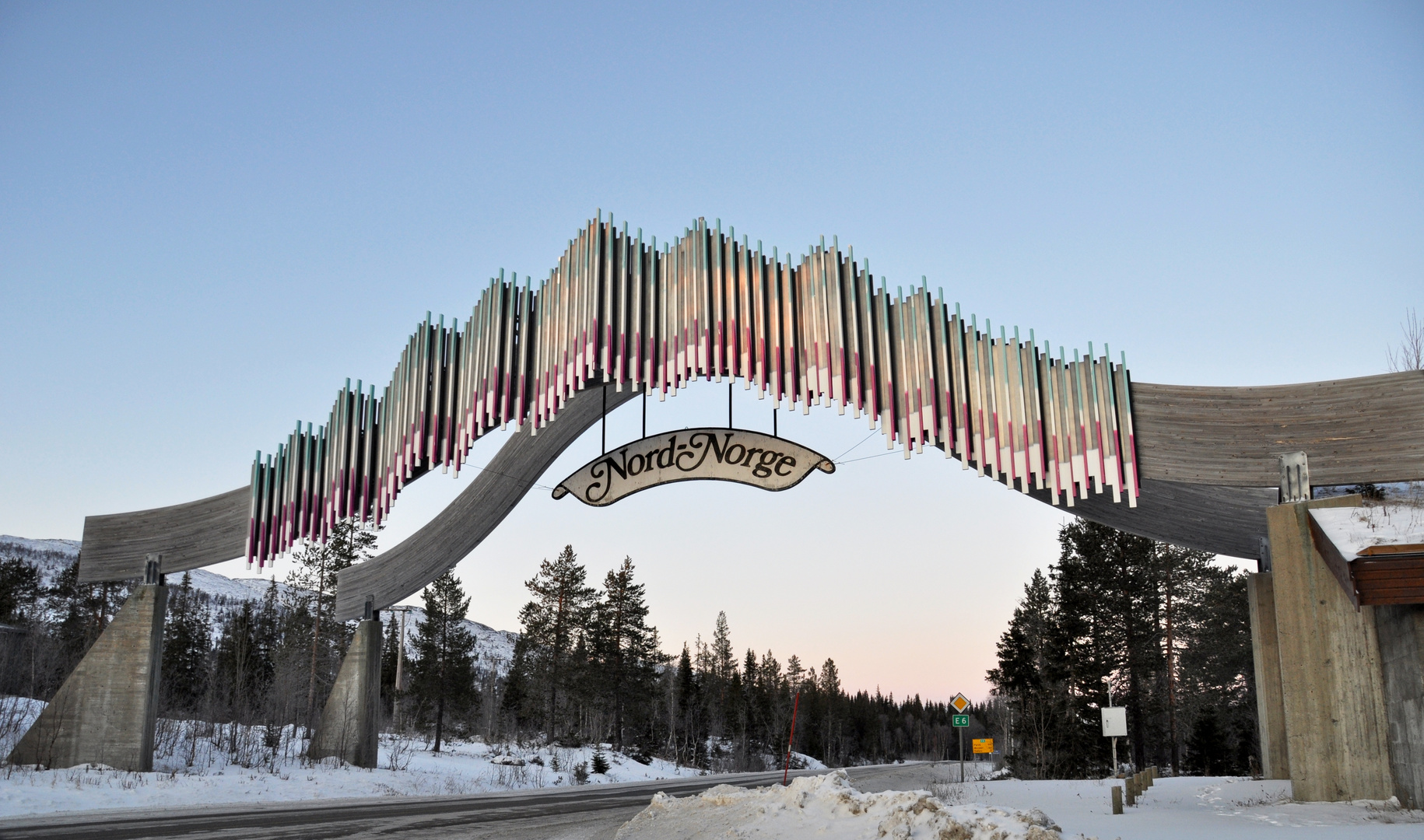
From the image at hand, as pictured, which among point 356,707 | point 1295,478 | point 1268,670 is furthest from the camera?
point 356,707

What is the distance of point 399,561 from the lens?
24.5 m

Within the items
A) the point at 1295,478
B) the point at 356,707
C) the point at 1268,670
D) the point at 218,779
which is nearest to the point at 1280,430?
the point at 1295,478

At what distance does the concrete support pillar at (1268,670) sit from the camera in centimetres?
1909

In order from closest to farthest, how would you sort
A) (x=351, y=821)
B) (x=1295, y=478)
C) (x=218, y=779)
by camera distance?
(x=351, y=821) < (x=1295, y=478) < (x=218, y=779)

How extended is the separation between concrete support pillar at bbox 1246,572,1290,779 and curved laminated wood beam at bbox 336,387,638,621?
43.5ft

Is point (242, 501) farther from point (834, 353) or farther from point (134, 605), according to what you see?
point (834, 353)

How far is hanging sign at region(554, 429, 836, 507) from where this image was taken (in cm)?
1708

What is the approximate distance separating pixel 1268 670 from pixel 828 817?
12.6m

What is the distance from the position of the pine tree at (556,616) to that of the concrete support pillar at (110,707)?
4861cm

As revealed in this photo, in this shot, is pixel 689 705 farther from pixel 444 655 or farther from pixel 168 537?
pixel 168 537

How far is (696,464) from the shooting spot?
17.3 metres

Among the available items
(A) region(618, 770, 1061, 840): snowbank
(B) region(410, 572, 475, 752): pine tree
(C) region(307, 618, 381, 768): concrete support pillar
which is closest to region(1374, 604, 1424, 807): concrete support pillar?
(A) region(618, 770, 1061, 840): snowbank

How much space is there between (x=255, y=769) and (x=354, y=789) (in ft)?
11.4

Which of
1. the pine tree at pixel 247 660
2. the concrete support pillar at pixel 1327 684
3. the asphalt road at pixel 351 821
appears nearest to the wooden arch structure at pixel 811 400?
the concrete support pillar at pixel 1327 684
